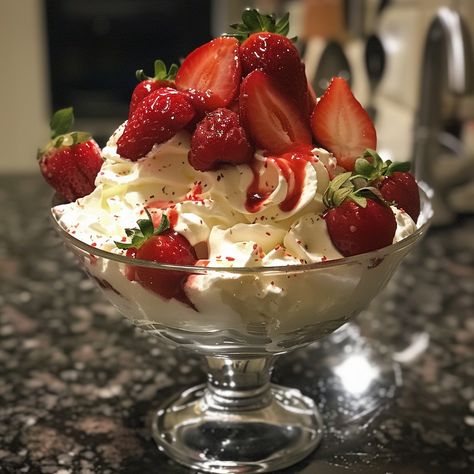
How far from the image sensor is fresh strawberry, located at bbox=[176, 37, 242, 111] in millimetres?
729

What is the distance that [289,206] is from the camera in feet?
2.29

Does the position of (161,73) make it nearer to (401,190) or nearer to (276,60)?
(276,60)

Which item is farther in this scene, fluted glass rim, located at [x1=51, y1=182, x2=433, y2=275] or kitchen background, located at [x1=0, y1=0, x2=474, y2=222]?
kitchen background, located at [x1=0, y1=0, x2=474, y2=222]

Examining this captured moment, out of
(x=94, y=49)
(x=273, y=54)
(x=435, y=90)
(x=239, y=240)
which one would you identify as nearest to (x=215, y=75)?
(x=273, y=54)

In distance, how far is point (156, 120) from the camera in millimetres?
707

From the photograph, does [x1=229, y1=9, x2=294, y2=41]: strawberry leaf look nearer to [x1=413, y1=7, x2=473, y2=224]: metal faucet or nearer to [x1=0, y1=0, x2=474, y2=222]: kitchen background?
[x1=413, y1=7, x2=473, y2=224]: metal faucet

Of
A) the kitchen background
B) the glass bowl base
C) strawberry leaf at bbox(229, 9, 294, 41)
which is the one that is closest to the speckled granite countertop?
the glass bowl base

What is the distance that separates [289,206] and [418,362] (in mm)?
361

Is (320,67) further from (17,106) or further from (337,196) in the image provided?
(17,106)

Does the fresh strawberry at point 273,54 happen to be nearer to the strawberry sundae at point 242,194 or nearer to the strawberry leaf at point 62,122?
the strawberry sundae at point 242,194

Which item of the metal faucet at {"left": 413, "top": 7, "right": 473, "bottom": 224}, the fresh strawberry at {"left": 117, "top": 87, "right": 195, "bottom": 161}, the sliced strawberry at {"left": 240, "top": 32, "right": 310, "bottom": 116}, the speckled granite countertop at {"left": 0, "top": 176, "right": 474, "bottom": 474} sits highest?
the sliced strawberry at {"left": 240, "top": 32, "right": 310, "bottom": 116}

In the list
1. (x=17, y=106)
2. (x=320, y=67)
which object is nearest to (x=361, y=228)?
(x=320, y=67)

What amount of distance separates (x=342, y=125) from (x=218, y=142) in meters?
0.13

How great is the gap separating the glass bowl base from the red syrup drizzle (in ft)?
0.80
